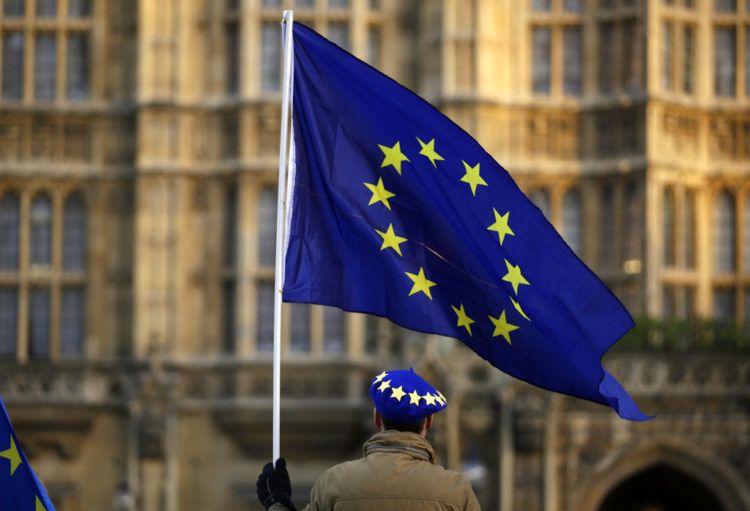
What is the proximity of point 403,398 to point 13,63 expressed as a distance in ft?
81.6

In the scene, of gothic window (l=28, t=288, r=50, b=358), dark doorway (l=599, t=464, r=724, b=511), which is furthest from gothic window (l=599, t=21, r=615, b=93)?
gothic window (l=28, t=288, r=50, b=358)

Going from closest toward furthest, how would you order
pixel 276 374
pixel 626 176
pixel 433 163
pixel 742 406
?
pixel 276 374 < pixel 433 163 < pixel 742 406 < pixel 626 176

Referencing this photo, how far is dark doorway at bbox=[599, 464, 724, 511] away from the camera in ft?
92.7

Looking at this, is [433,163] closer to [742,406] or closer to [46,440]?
[742,406]

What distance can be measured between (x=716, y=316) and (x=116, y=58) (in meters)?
10.2

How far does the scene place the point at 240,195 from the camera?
30.6 m

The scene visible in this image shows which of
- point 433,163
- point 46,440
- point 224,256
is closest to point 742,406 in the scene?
point 224,256

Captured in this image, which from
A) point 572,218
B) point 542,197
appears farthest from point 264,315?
point 572,218

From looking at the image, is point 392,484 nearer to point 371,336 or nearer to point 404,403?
point 404,403

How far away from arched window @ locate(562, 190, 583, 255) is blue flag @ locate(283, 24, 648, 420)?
68.3 ft

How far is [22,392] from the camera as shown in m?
30.3

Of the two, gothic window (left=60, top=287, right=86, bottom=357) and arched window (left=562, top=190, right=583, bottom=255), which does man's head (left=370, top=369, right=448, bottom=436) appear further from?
gothic window (left=60, top=287, right=86, bottom=357)

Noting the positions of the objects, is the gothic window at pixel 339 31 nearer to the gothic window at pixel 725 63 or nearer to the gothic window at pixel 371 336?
the gothic window at pixel 371 336

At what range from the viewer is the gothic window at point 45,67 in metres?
31.6
